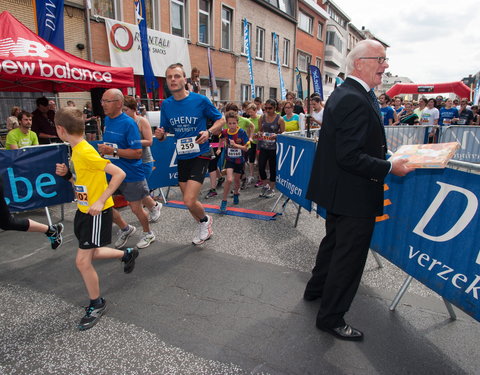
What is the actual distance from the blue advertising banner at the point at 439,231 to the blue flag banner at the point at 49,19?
317 inches

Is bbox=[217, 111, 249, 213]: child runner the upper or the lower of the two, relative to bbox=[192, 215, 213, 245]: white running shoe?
upper

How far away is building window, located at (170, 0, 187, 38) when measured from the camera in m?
15.9

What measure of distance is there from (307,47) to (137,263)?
32.6 meters

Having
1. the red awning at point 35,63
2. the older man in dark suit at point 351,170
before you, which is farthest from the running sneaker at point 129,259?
the red awning at point 35,63

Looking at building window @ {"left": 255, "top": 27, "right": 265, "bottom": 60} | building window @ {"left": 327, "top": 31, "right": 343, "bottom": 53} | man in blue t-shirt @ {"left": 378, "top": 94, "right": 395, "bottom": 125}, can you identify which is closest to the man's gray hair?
man in blue t-shirt @ {"left": 378, "top": 94, "right": 395, "bottom": 125}

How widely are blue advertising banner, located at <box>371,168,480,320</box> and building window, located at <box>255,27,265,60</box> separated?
74.6 feet

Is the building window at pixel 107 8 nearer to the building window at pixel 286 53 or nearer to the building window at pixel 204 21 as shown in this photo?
the building window at pixel 204 21

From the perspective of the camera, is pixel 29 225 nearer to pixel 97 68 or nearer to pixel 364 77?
pixel 364 77

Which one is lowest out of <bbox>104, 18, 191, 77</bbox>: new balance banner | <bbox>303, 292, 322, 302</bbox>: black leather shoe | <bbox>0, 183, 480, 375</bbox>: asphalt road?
<bbox>0, 183, 480, 375</bbox>: asphalt road

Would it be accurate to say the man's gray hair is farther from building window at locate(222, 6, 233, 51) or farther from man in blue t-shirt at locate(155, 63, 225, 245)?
building window at locate(222, 6, 233, 51)

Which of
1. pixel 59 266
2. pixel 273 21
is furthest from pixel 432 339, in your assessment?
pixel 273 21

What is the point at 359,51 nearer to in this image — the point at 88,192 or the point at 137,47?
the point at 88,192

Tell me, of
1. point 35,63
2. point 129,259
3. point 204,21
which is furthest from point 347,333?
point 204,21

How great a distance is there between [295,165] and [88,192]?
3123mm
